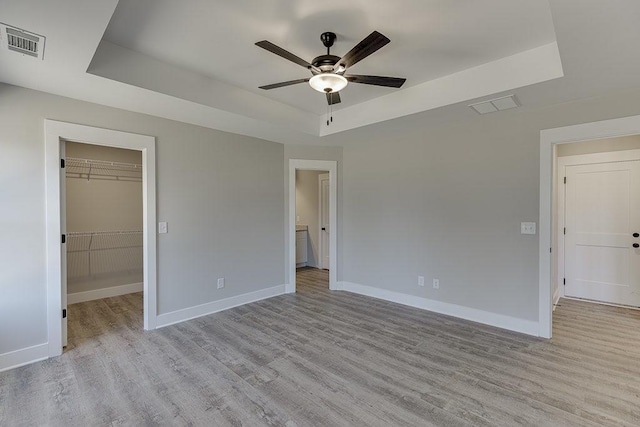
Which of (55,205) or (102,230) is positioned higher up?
(55,205)

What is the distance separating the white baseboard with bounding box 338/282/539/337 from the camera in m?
3.35

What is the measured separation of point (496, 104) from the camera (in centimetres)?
302

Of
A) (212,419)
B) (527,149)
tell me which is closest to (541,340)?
(527,149)

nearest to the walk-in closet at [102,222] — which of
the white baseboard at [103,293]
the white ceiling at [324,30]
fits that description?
the white baseboard at [103,293]

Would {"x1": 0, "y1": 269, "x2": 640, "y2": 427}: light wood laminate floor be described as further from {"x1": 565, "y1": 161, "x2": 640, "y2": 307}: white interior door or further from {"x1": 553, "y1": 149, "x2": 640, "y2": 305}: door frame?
{"x1": 553, "y1": 149, "x2": 640, "y2": 305}: door frame

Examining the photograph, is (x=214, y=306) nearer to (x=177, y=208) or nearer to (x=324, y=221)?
(x=177, y=208)

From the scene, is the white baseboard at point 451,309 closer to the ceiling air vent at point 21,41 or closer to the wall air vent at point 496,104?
the wall air vent at point 496,104

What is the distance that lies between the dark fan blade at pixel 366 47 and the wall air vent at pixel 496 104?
164cm

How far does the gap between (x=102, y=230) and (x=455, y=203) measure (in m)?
5.19

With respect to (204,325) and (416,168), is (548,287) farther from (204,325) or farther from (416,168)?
(204,325)

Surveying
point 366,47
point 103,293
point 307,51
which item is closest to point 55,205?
point 103,293

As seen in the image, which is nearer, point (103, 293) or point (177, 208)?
point (177, 208)

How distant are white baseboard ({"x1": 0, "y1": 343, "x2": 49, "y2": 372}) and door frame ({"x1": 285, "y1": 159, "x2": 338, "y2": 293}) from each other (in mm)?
2913

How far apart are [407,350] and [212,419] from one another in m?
1.83
